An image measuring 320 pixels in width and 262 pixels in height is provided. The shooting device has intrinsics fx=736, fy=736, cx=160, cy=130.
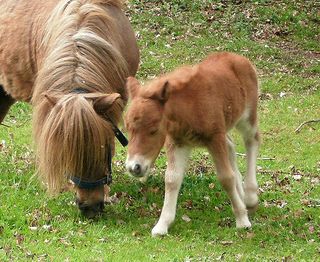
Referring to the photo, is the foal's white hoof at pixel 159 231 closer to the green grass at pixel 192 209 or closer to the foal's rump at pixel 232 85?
the green grass at pixel 192 209

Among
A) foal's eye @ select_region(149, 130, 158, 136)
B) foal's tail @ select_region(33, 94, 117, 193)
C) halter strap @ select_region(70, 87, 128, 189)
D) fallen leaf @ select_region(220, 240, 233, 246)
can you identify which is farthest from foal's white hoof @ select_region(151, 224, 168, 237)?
foal's eye @ select_region(149, 130, 158, 136)

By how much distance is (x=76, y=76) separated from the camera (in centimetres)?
707

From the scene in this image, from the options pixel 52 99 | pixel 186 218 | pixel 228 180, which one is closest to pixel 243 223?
pixel 228 180

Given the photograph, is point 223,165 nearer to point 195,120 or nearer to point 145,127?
point 195,120

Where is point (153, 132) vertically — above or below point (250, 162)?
above

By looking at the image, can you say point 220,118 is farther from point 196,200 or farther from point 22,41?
point 22,41

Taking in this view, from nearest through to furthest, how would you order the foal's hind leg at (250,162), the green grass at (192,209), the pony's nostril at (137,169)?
the pony's nostril at (137,169)
the green grass at (192,209)
the foal's hind leg at (250,162)

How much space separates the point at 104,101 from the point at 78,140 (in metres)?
0.50

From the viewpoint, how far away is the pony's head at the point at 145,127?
6168mm

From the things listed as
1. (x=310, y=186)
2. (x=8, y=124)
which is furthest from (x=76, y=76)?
(x=8, y=124)

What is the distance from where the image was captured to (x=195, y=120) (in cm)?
657

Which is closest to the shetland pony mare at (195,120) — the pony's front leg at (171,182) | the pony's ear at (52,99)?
the pony's front leg at (171,182)

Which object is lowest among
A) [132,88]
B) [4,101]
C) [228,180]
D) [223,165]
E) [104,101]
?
[4,101]

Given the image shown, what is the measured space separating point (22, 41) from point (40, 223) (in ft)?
7.96
